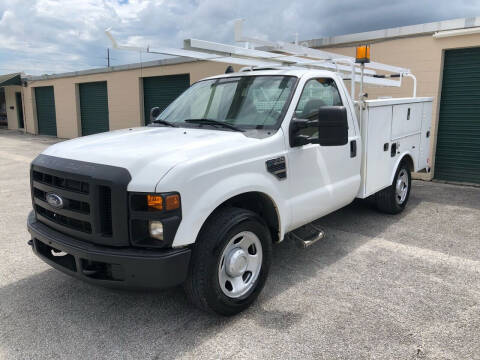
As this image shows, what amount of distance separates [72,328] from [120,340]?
0.46 meters


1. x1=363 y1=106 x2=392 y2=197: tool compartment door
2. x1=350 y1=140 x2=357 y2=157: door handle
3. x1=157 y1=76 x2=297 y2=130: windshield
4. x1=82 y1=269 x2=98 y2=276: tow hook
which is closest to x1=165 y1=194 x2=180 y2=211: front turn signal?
x1=82 y1=269 x2=98 y2=276: tow hook

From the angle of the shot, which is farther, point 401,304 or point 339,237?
point 339,237

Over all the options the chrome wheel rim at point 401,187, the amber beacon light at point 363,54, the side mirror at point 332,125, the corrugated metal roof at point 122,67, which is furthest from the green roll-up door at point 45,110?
the side mirror at point 332,125

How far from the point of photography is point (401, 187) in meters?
6.29

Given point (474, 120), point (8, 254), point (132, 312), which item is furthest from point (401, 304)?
point (474, 120)

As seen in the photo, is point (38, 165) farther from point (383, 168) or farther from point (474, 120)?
→ point (474, 120)

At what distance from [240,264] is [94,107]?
17115 millimetres

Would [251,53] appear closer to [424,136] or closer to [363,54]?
[363,54]

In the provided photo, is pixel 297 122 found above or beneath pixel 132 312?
above

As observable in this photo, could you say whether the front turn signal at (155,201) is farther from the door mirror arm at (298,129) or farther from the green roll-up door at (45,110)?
the green roll-up door at (45,110)

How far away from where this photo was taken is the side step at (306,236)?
4.06 m

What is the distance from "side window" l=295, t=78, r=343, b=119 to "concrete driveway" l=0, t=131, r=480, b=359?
5.41 feet

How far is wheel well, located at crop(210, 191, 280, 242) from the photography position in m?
3.51

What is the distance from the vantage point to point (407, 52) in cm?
898
